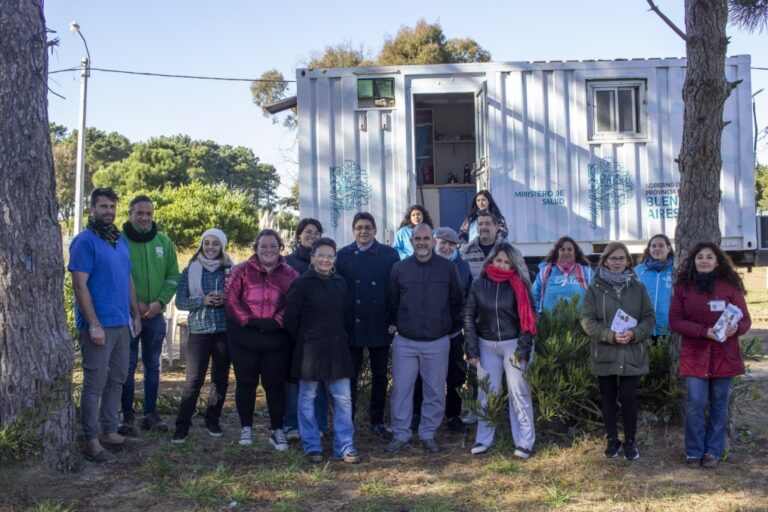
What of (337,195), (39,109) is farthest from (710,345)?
(337,195)

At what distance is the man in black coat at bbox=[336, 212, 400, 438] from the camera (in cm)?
611

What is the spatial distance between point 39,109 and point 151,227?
4.43ft

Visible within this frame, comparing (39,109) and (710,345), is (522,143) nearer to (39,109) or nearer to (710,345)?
(710,345)

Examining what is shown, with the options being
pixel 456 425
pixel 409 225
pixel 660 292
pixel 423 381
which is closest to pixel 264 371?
pixel 423 381

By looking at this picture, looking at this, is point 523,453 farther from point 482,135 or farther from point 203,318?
point 482,135

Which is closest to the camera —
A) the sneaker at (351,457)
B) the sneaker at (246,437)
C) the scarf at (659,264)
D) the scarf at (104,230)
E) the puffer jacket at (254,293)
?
the scarf at (104,230)

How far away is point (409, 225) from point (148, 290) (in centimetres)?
245

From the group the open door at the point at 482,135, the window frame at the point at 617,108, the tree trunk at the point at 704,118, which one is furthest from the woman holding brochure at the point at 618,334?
the window frame at the point at 617,108

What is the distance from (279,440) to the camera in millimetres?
5945

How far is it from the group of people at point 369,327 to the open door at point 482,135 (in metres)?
3.65

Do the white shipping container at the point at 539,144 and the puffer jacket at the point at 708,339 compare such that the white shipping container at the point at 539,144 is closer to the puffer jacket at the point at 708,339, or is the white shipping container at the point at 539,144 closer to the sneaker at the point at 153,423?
the sneaker at the point at 153,423

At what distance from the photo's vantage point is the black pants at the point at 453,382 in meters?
6.39

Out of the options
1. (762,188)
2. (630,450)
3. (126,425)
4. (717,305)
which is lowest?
(630,450)

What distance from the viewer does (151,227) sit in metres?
6.35
